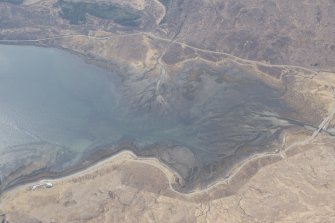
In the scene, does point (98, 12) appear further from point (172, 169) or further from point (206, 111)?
point (172, 169)

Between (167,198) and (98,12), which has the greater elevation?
(98,12)

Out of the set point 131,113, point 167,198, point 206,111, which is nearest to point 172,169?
point 167,198

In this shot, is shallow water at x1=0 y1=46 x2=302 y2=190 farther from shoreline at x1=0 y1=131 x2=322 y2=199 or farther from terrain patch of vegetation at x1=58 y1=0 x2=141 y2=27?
terrain patch of vegetation at x1=58 y1=0 x2=141 y2=27

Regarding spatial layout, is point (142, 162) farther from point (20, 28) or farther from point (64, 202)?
point (20, 28)

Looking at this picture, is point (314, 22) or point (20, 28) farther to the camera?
point (20, 28)

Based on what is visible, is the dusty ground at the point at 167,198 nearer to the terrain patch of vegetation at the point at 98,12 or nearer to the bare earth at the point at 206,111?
the bare earth at the point at 206,111

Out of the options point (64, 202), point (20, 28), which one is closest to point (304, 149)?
point (64, 202)

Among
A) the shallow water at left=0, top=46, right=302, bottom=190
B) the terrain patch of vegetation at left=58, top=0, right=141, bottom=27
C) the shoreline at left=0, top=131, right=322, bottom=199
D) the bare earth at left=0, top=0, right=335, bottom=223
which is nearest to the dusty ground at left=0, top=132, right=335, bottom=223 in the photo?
the bare earth at left=0, top=0, right=335, bottom=223
